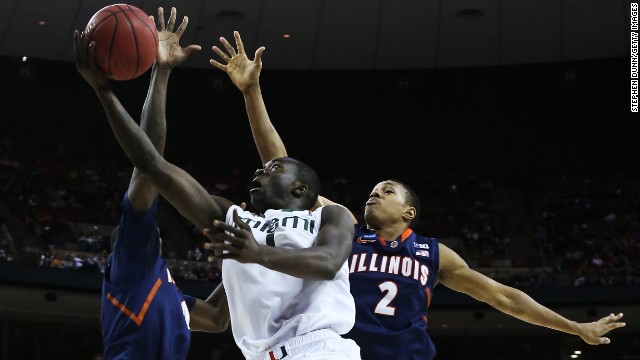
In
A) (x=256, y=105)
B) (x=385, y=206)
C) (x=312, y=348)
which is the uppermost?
(x=256, y=105)

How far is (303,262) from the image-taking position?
3.26 meters

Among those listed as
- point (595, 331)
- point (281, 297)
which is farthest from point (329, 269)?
point (595, 331)

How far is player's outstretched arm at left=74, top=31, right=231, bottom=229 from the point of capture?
3361mm

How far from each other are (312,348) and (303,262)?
373mm

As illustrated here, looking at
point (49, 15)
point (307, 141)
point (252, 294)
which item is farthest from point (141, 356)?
point (307, 141)

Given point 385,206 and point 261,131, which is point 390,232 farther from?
point 261,131

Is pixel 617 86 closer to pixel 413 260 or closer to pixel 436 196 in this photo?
pixel 436 196

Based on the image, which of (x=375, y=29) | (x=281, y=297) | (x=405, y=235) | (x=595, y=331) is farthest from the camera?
(x=375, y=29)

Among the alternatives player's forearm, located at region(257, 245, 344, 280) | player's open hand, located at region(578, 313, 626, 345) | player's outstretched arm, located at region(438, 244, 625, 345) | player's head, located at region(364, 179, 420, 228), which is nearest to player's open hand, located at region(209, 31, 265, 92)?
player's head, located at region(364, 179, 420, 228)

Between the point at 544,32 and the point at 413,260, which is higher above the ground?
the point at 544,32

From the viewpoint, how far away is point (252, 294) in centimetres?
353

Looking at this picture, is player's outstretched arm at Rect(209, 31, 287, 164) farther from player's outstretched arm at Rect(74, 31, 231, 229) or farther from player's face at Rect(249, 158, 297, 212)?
player's outstretched arm at Rect(74, 31, 231, 229)

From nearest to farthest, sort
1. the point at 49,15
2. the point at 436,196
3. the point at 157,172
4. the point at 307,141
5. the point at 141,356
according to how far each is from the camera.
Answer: the point at 157,172
the point at 141,356
the point at 49,15
the point at 436,196
the point at 307,141

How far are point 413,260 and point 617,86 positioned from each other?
64.7ft
